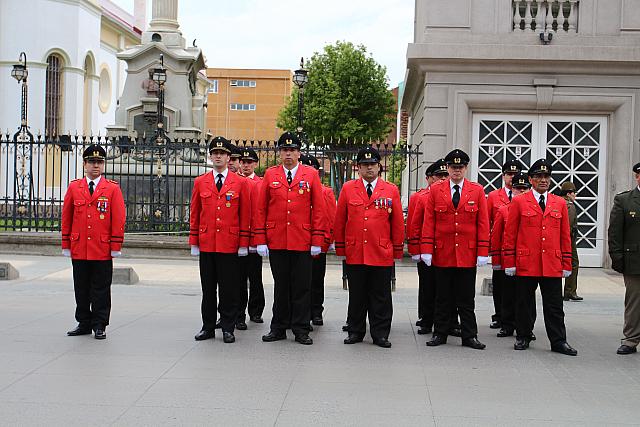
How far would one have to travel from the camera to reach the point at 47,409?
6445 millimetres

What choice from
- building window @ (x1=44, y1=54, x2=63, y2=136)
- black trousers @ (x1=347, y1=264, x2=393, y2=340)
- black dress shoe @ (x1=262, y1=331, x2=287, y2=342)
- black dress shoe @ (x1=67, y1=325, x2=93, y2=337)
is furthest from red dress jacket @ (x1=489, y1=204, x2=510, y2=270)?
building window @ (x1=44, y1=54, x2=63, y2=136)

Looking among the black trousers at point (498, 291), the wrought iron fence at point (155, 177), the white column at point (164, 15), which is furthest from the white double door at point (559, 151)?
the white column at point (164, 15)

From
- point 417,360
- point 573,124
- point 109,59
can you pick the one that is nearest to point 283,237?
point 417,360

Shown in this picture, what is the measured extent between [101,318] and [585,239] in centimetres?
1161

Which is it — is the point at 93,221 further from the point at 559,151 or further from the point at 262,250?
the point at 559,151

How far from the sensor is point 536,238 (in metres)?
9.30

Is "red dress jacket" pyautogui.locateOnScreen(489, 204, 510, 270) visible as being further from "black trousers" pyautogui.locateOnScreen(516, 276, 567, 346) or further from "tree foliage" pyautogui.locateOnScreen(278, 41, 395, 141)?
"tree foliage" pyautogui.locateOnScreen(278, 41, 395, 141)

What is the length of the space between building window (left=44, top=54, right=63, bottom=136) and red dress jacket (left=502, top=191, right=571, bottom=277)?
36531mm

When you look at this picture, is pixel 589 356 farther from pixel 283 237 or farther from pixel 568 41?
pixel 568 41

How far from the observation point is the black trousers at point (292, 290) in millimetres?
9453

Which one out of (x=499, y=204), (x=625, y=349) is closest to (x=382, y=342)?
(x=499, y=204)

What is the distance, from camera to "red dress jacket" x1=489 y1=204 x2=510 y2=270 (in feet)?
32.8

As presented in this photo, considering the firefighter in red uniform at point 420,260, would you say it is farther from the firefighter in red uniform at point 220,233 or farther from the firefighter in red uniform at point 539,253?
the firefighter in red uniform at point 220,233

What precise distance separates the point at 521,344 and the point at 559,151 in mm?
9038
